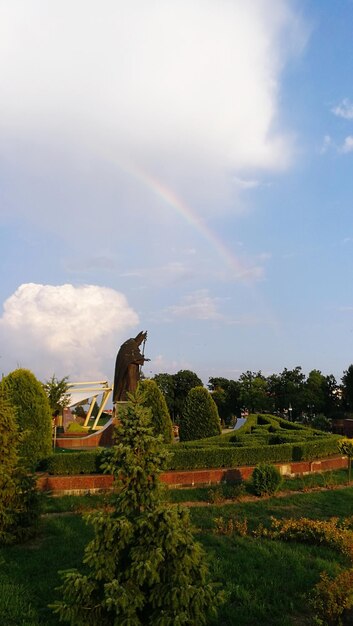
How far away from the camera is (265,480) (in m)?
13.3

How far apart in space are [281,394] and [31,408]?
54.5 meters

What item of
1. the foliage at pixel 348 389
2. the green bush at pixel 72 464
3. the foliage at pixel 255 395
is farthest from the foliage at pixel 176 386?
the green bush at pixel 72 464

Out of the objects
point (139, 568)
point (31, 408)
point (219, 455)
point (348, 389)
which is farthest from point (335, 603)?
point (348, 389)

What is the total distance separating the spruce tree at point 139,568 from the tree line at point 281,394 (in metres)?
51.4

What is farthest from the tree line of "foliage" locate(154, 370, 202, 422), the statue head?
the statue head

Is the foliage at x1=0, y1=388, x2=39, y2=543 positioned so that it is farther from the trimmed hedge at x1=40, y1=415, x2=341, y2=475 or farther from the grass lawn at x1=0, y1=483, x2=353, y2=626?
the trimmed hedge at x1=40, y1=415, x2=341, y2=475

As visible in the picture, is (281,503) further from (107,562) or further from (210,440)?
(107,562)

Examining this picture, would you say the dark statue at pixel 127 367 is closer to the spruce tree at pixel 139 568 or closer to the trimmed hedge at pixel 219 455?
the trimmed hedge at pixel 219 455

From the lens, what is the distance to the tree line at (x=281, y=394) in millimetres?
60969

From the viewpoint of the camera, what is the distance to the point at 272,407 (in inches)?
2653

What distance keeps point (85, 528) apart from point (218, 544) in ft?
9.51

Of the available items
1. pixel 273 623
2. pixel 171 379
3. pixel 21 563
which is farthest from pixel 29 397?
pixel 171 379

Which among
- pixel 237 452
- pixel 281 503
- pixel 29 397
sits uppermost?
pixel 29 397

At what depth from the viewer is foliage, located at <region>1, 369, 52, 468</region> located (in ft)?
51.1
